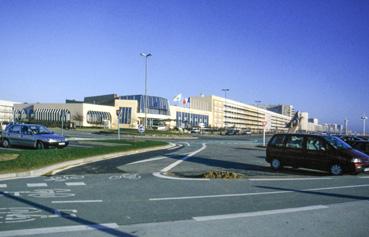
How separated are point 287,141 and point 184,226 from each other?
10.6 meters

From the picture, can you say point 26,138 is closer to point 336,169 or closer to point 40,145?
point 40,145

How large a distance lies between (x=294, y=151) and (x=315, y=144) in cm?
84

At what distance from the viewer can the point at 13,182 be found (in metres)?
11.3

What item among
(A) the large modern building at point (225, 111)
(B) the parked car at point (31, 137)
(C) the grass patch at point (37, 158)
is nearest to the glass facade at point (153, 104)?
(A) the large modern building at point (225, 111)

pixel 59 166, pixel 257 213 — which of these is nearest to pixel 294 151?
pixel 257 213

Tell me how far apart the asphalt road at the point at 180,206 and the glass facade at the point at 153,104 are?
91909 mm

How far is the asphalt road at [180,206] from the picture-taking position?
254 inches

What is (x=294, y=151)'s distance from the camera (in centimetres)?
1598

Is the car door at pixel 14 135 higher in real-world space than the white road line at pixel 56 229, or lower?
higher

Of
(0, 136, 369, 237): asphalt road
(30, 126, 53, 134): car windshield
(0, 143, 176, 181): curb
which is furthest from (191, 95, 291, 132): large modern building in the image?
(0, 136, 369, 237): asphalt road

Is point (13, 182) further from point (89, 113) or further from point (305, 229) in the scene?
point (89, 113)

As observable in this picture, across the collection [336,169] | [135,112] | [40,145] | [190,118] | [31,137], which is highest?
[135,112]

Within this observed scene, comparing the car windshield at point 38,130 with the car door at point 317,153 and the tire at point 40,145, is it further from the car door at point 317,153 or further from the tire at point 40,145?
the car door at point 317,153

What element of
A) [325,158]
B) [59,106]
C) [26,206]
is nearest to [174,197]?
[26,206]
